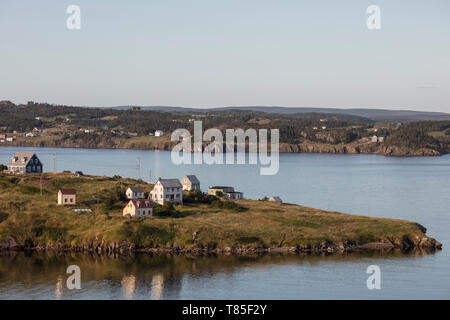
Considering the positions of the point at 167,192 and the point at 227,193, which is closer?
the point at 167,192

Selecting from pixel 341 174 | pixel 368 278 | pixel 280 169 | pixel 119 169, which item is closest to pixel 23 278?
pixel 368 278

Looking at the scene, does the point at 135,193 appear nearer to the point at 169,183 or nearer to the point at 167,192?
the point at 167,192

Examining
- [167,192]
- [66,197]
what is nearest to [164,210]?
[167,192]

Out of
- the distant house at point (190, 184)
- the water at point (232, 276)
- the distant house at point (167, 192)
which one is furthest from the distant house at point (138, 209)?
the distant house at point (190, 184)

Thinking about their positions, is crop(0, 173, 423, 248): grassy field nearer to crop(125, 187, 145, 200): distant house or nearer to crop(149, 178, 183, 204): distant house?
crop(125, 187, 145, 200): distant house

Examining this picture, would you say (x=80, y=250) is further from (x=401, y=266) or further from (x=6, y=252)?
(x=401, y=266)

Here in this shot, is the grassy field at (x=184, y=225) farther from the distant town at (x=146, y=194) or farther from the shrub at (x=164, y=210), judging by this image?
the distant town at (x=146, y=194)
